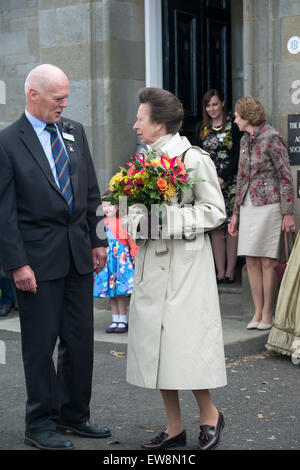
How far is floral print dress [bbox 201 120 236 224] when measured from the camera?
880 cm

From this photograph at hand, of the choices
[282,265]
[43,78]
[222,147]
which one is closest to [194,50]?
[222,147]

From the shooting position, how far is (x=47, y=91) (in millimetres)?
4789

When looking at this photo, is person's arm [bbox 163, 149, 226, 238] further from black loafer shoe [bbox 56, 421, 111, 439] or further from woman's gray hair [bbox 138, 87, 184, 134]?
black loafer shoe [bbox 56, 421, 111, 439]

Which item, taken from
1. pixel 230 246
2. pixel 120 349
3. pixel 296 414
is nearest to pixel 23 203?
pixel 296 414

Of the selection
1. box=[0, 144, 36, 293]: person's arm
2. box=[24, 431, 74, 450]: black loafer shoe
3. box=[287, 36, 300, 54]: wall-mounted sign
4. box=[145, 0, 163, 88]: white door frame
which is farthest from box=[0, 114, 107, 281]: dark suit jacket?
box=[145, 0, 163, 88]: white door frame

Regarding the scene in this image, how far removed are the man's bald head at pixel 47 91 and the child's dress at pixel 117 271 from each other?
3181 millimetres

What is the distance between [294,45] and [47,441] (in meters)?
4.63

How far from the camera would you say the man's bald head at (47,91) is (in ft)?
15.7

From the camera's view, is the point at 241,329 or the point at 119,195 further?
the point at 241,329

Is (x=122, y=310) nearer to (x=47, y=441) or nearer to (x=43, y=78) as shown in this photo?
(x=47, y=441)

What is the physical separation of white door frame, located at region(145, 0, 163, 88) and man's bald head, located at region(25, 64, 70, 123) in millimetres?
4714
